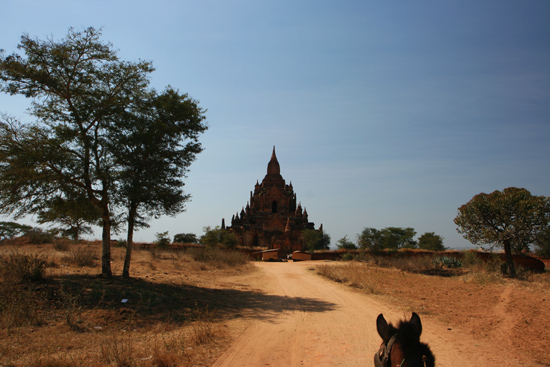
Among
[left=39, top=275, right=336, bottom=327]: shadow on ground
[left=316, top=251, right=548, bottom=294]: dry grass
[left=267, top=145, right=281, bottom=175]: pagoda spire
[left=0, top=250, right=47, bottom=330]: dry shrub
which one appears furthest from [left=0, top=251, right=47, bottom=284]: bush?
[left=267, top=145, right=281, bottom=175]: pagoda spire

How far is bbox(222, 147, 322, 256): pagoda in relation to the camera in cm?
5688

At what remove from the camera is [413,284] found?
16.2 m

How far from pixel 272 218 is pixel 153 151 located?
49.6 meters

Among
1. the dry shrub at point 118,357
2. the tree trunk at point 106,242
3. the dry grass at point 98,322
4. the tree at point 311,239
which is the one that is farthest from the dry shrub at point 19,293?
the tree at point 311,239

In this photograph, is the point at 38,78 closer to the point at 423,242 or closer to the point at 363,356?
the point at 363,356

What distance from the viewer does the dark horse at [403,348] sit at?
218 cm

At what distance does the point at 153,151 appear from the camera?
13227 millimetres

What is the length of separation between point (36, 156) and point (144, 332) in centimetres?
638

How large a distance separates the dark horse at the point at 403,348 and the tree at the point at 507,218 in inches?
795

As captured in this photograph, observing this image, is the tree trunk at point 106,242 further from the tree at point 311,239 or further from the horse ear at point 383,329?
the tree at point 311,239

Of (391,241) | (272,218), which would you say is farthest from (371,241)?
(272,218)

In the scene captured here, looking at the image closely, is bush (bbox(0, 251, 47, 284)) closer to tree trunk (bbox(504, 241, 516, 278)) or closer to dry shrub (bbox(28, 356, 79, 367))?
dry shrub (bbox(28, 356, 79, 367))

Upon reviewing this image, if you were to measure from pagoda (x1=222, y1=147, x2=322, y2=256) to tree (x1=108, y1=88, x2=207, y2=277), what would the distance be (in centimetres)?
3839

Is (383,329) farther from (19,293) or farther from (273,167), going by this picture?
(273,167)
